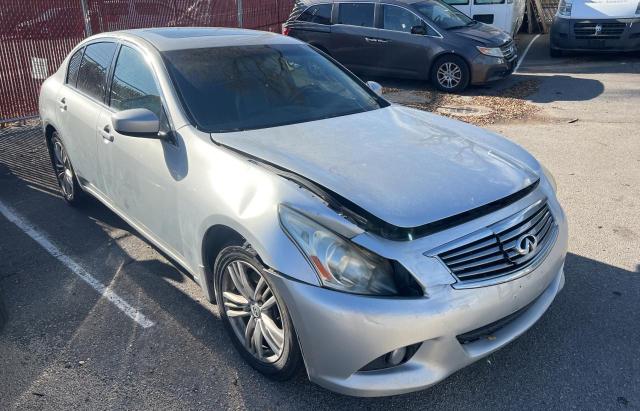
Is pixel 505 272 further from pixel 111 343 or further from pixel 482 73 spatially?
pixel 482 73

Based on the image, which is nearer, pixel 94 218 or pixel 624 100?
pixel 94 218

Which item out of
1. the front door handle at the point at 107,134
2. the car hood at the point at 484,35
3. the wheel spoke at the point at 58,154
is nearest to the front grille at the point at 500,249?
the front door handle at the point at 107,134

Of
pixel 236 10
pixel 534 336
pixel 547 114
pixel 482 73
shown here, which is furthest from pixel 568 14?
pixel 534 336

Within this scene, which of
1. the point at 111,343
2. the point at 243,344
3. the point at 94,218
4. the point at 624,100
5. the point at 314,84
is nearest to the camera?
the point at 243,344

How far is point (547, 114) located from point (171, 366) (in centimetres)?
705

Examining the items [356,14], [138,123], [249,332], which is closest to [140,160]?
[138,123]

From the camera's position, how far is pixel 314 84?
12.8ft

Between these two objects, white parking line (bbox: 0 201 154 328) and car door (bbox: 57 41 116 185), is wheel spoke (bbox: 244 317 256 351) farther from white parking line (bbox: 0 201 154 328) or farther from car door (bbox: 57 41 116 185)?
car door (bbox: 57 41 116 185)

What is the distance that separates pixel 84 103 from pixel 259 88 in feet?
5.14

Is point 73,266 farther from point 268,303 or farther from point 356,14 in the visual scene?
point 356,14

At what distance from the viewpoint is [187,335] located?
3.21 meters

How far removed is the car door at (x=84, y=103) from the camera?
4.12 meters

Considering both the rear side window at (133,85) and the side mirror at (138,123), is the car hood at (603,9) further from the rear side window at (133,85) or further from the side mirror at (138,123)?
the side mirror at (138,123)

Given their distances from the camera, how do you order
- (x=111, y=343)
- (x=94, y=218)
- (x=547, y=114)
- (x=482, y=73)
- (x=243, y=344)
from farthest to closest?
(x=482, y=73) → (x=547, y=114) → (x=94, y=218) → (x=111, y=343) → (x=243, y=344)
